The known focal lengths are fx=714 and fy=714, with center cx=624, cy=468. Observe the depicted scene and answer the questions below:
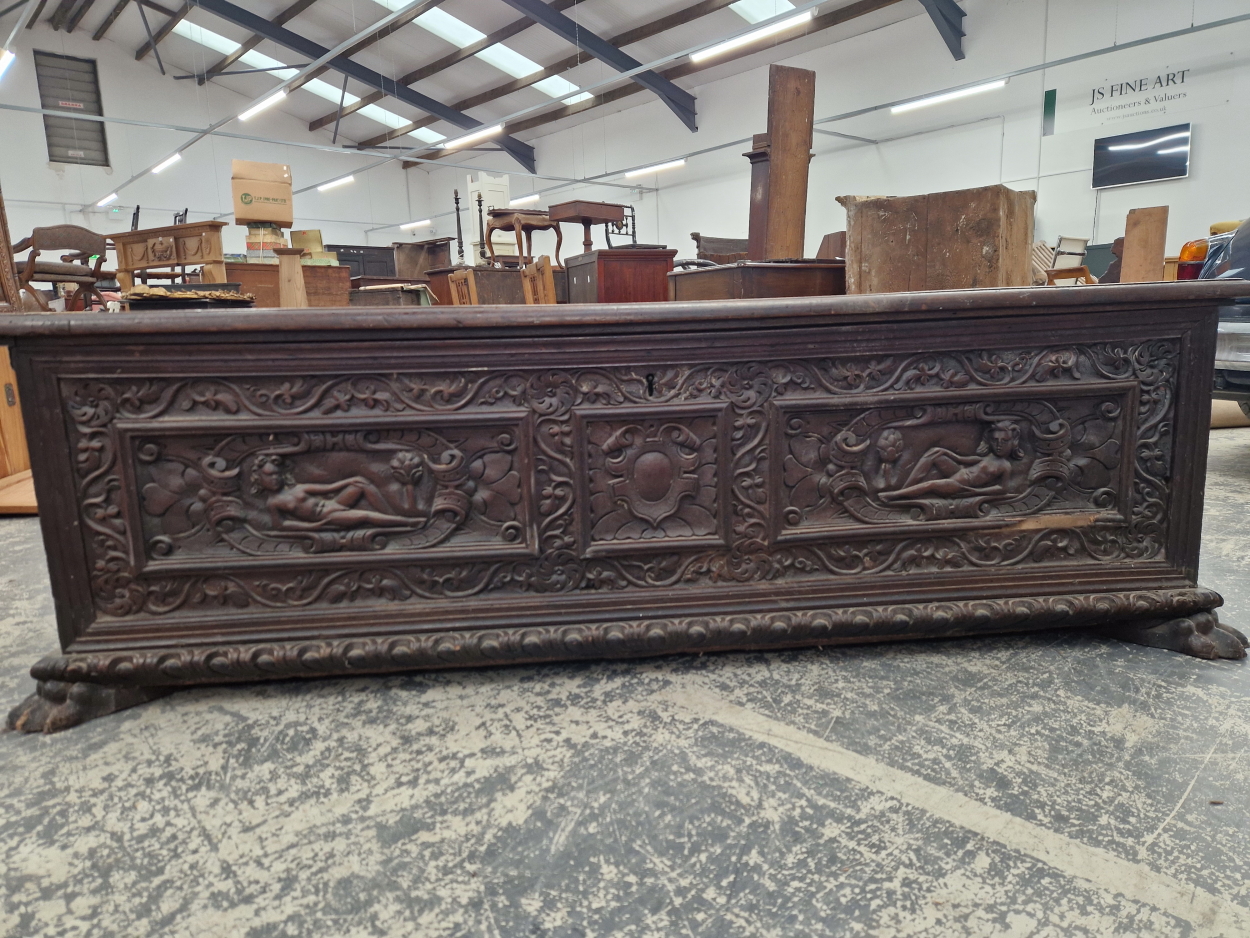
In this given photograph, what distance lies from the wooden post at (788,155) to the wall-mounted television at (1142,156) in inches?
262

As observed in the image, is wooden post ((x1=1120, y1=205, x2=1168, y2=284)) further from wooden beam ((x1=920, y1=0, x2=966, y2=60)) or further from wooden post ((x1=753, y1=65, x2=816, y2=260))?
wooden beam ((x1=920, y1=0, x2=966, y2=60))

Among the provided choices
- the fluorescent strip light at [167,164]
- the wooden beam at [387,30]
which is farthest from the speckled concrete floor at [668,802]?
the fluorescent strip light at [167,164]

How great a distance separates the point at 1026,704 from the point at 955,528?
360 millimetres

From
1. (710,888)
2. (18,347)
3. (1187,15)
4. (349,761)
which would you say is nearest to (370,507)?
(349,761)

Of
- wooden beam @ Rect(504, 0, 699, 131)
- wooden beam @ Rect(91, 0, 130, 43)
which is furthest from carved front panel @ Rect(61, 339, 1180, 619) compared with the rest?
wooden beam @ Rect(91, 0, 130, 43)

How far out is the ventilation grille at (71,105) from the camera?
13.4 m

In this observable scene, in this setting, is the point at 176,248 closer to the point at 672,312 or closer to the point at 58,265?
the point at 58,265

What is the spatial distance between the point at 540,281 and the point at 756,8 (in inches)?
276

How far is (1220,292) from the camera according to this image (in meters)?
1.38

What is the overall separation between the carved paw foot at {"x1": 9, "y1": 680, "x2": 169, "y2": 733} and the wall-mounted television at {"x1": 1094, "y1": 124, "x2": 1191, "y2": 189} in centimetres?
981

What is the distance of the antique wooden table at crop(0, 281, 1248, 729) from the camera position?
1.35m

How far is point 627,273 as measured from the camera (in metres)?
4.66

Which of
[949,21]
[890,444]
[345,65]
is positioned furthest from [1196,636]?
[345,65]

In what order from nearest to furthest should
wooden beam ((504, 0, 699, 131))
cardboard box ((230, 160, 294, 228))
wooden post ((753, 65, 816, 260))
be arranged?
wooden post ((753, 65, 816, 260)) → cardboard box ((230, 160, 294, 228)) → wooden beam ((504, 0, 699, 131))
